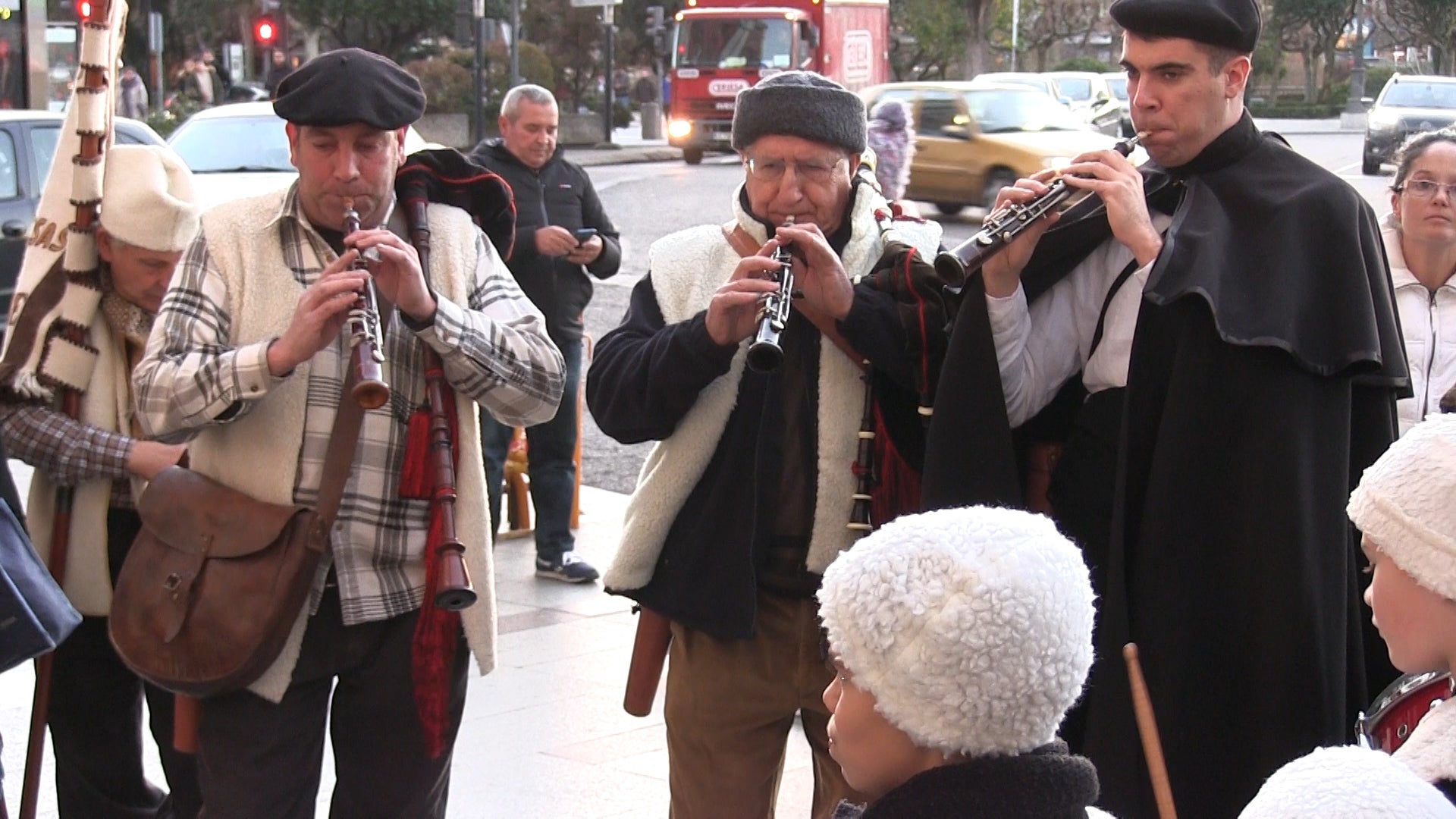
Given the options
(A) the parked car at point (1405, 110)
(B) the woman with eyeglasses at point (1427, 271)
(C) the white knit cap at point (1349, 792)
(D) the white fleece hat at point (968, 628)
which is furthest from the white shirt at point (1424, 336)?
(A) the parked car at point (1405, 110)

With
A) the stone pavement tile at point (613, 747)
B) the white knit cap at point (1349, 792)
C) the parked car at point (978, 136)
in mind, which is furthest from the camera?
the parked car at point (978, 136)

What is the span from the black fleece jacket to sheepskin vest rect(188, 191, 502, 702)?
399 cm

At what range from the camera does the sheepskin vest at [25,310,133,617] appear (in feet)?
12.7

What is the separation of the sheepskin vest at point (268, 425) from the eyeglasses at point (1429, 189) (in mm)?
2855

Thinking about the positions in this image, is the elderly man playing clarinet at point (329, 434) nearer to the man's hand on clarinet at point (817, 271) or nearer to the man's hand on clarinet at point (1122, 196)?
the man's hand on clarinet at point (817, 271)

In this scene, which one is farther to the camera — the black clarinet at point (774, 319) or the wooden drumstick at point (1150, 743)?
the black clarinet at point (774, 319)

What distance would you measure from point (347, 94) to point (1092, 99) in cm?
3291

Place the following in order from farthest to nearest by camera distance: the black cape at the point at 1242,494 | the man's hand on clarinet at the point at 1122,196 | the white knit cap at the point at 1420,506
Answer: the man's hand on clarinet at the point at 1122,196 → the black cape at the point at 1242,494 → the white knit cap at the point at 1420,506

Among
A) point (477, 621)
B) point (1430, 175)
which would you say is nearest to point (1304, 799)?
point (477, 621)

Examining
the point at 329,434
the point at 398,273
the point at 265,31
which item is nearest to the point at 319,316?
the point at 398,273

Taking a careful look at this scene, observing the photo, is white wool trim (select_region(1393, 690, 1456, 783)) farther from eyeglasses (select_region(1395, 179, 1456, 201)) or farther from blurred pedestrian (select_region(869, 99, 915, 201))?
blurred pedestrian (select_region(869, 99, 915, 201))

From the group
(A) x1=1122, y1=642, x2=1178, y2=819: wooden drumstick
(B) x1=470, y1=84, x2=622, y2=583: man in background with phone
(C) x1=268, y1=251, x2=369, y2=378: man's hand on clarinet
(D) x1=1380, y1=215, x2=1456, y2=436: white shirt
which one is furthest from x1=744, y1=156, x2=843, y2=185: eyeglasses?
(B) x1=470, y1=84, x2=622, y2=583: man in background with phone

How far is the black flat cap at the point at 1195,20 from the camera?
3078mm

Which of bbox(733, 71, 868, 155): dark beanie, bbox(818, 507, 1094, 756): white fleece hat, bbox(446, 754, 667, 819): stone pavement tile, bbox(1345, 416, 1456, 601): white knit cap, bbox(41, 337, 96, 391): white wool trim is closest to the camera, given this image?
bbox(818, 507, 1094, 756): white fleece hat
